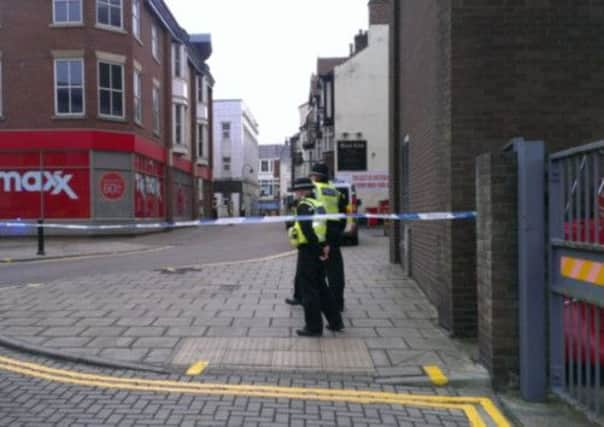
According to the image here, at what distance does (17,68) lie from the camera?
24484 mm

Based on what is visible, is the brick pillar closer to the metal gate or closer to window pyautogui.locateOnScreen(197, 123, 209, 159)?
the metal gate

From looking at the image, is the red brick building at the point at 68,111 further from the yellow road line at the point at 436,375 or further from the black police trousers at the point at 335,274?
the yellow road line at the point at 436,375

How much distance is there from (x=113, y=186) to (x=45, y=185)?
2.51 m

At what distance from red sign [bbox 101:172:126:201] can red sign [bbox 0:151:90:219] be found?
0.69m

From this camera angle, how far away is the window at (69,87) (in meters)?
24.5

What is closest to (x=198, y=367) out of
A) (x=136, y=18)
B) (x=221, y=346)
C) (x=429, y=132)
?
(x=221, y=346)

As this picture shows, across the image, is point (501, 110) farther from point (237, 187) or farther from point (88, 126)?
point (237, 187)

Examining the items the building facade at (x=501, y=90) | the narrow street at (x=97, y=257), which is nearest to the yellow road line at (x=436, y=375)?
the building facade at (x=501, y=90)

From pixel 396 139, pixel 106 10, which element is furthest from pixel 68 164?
pixel 396 139

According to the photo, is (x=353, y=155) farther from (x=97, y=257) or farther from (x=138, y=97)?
(x=97, y=257)

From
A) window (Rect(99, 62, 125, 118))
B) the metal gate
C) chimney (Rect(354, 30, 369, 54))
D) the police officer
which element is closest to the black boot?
the police officer

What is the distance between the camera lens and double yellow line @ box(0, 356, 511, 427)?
470cm

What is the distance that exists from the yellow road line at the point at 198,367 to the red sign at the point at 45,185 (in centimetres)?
2000

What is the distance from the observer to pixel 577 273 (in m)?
4.39
